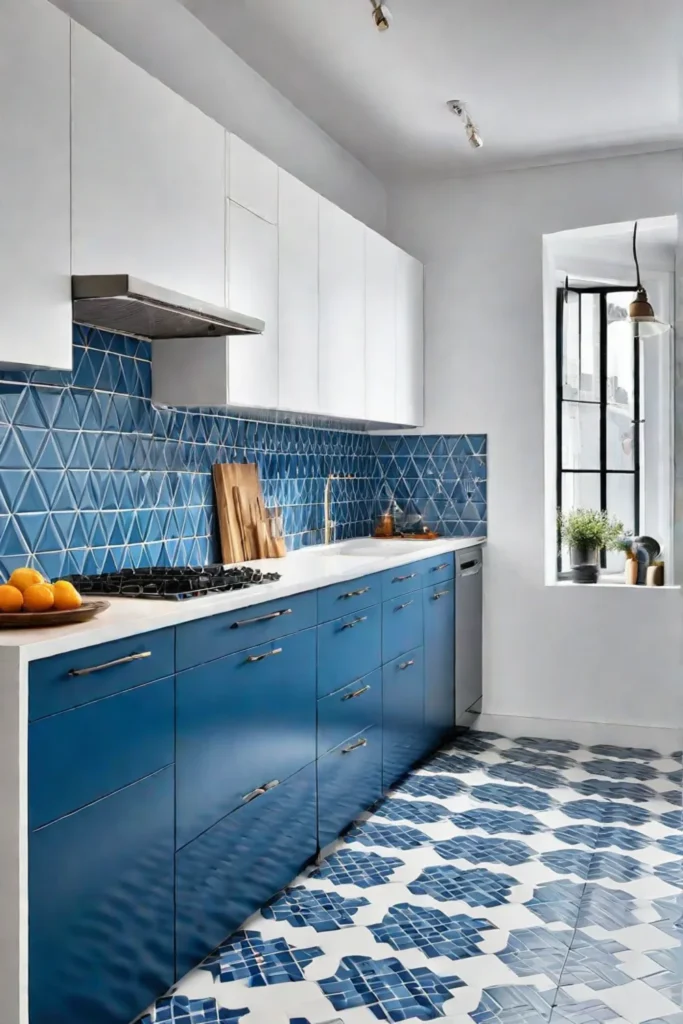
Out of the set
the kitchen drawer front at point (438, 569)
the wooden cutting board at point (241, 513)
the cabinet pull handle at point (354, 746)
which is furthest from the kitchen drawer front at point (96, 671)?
the kitchen drawer front at point (438, 569)

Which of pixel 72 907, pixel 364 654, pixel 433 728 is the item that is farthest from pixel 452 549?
pixel 72 907

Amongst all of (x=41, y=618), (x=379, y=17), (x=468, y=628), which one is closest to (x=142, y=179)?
(x=379, y=17)

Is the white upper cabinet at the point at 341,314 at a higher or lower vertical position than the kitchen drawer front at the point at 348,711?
higher

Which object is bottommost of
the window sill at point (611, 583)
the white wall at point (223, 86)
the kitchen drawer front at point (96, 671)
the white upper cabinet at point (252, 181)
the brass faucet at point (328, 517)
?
the window sill at point (611, 583)

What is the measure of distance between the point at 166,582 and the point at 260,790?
0.66 m

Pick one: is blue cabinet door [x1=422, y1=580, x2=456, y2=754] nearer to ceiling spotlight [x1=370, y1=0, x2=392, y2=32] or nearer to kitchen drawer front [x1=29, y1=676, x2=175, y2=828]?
kitchen drawer front [x1=29, y1=676, x2=175, y2=828]

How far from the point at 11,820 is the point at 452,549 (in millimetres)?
2972

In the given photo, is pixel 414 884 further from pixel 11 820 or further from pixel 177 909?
pixel 11 820

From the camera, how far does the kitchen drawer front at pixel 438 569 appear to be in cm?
414

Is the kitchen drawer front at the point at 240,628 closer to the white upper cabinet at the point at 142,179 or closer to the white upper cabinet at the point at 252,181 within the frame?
the white upper cabinet at the point at 142,179

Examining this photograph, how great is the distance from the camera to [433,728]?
428cm

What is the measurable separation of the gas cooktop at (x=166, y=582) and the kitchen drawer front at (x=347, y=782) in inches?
28.4

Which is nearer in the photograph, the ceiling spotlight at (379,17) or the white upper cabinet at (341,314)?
the ceiling spotlight at (379,17)

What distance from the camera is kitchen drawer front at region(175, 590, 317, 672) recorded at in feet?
7.58
